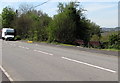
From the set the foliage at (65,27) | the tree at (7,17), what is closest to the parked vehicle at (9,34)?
the foliage at (65,27)

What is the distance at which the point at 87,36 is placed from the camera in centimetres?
3934

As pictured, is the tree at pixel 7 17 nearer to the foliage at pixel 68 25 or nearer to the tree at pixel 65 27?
the foliage at pixel 68 25

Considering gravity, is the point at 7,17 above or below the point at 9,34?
above

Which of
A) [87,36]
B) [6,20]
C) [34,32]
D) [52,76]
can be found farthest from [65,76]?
[6,20]

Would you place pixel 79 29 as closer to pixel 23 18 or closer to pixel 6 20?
pixel 23 18

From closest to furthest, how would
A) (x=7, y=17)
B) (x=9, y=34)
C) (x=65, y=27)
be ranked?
(x=65, y=27), (x=9, y=34), (x=7, y=17)

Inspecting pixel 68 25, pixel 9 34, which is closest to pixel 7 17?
pixel 9 34

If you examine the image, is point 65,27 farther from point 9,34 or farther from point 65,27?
point 9,34

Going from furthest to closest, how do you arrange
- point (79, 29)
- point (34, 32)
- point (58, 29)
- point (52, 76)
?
point (34, 32), point (79, 29), point (58, 29), point (52, 76)

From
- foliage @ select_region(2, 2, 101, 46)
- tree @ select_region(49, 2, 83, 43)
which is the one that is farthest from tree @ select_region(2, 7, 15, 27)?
tree @ select_region(49, 2, 83, 43)

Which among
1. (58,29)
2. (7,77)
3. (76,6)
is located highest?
(76,6)

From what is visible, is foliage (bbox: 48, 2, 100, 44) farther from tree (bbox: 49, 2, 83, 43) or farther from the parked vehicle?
the parked vehicle

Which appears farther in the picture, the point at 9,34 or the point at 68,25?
the point at 9,34

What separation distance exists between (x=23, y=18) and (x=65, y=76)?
50942 millimetres
